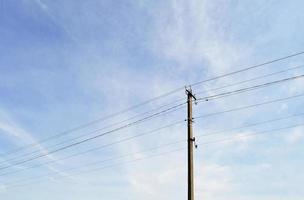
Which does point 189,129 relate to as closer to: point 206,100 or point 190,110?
point 190,110

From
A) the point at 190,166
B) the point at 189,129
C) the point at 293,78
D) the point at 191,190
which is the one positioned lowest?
the point at 191,190

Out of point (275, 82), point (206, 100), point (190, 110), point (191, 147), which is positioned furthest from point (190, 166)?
point (275, 82)

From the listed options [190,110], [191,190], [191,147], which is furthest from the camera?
[190,110]

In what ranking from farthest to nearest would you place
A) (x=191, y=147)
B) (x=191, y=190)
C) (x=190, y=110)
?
(x=190, y=110) < (x=191, y=147) < (x=191, y=190)

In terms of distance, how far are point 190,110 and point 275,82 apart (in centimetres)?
534

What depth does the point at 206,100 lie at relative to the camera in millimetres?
26375

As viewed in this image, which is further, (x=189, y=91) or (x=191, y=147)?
(x=189, y=91)

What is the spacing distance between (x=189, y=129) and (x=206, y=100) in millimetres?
3261

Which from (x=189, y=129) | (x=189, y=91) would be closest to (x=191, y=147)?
(x=189, y=129)

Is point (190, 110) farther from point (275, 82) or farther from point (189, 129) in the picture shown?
point (275, 82)

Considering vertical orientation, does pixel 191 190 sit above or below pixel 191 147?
below

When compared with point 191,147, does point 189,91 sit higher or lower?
higher

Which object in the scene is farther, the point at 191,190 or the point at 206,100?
the point at 206,100

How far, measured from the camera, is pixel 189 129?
24.0m
